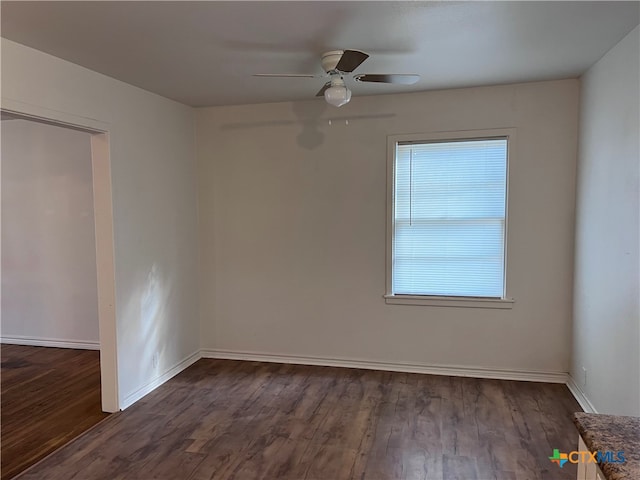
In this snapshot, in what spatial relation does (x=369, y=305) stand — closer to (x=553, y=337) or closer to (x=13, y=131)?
(x=553, y=337)

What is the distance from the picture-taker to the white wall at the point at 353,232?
3.79 m

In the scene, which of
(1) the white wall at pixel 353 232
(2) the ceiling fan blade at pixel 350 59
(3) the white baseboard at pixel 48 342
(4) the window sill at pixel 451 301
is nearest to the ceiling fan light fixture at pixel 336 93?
(2) the ceiling fan blade at pixel 350 59

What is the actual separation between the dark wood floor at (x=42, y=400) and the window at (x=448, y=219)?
282 cm

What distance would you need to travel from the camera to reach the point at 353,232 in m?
4.21

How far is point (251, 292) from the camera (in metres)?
4.53

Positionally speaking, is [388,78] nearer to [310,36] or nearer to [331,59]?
[331,59]

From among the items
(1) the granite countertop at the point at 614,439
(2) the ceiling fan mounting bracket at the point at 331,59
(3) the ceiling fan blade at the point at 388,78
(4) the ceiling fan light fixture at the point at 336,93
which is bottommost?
(1) the granite countertop at the point at 614,439

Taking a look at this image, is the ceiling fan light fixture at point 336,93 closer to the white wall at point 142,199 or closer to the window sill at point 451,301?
the white wall at point 142,199

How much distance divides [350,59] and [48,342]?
478 cm

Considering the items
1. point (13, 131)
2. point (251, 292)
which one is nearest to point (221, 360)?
point (251, 292)

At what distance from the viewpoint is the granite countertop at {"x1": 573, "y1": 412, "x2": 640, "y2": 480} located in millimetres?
1115

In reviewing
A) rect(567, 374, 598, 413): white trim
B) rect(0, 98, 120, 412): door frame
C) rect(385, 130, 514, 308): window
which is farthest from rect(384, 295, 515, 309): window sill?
rect(0, 98, 120, 412): door frame

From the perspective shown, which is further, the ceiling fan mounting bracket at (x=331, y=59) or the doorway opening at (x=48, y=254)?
the doorway opening at (x=48, y=254)

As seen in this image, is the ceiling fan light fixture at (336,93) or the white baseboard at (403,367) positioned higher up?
the ceiling fan light fixture at (336,93)
